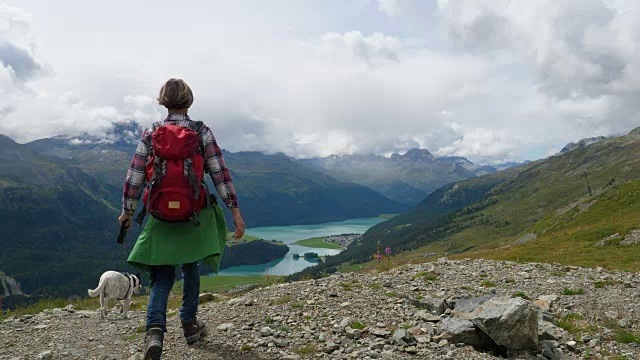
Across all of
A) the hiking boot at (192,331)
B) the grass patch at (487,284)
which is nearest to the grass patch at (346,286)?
the grass patch at (487,284)

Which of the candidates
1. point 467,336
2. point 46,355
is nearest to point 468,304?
point 467,336

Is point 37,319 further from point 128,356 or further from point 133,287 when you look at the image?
point 128,356

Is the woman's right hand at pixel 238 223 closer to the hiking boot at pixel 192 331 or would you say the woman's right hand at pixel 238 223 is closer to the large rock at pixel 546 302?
the hiking boot at pixel 192 331

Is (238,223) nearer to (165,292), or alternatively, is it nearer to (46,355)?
(165,292)

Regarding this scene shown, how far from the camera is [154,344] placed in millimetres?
5840

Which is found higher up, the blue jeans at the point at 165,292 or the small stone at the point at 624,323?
the blue jeans at the point at 165,292

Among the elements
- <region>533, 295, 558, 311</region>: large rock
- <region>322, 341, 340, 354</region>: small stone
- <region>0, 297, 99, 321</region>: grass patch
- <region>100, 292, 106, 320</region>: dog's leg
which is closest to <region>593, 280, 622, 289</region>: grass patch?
<region>533, 295, 558, 311</region>: large rock

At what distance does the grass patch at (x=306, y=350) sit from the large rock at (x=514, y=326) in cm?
359

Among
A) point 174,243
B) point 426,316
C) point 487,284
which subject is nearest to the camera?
point 174,243

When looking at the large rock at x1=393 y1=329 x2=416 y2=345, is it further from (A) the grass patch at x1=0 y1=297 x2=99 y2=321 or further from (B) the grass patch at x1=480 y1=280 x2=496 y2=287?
(A) the grass patch at x1=0 y1=297 x2=99 y2=321

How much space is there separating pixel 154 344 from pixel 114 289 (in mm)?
7572

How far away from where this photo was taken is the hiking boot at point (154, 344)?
581cm

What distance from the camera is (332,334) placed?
8234 mm

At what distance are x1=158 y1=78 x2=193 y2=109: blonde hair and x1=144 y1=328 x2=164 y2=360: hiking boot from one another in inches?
146
